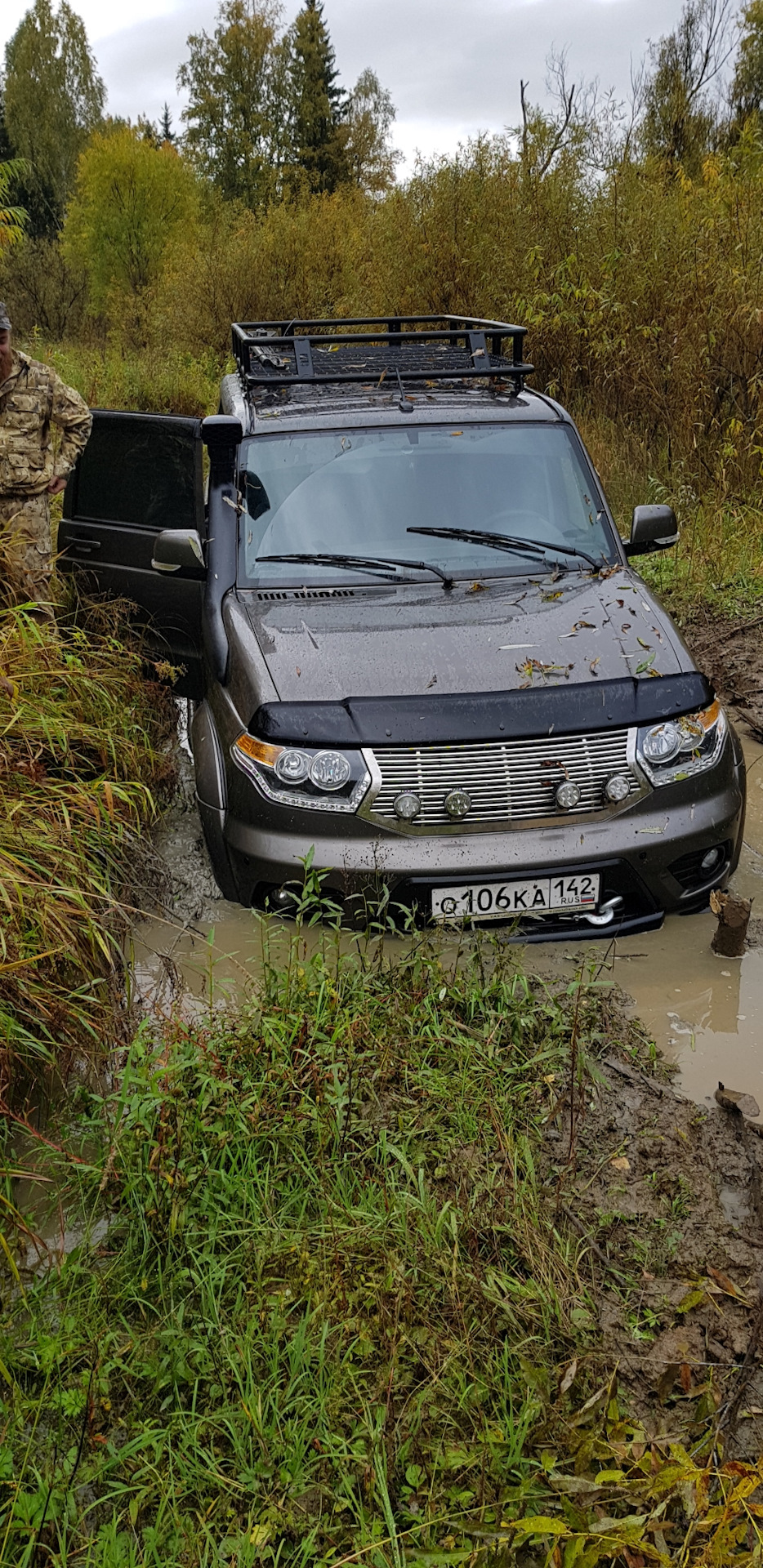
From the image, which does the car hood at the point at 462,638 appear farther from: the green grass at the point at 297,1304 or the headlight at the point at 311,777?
the green grass at the point at 297,1304

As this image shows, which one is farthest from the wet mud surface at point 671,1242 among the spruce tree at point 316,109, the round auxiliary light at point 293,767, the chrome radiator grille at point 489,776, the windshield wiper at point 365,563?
the spruce tree at point 316,109

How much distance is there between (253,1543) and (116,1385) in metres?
0.47

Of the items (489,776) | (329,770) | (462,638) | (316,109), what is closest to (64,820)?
(329,770)

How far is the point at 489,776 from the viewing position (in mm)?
3719

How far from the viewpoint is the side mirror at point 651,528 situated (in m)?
4.89

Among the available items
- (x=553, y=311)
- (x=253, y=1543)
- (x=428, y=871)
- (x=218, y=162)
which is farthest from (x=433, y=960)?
(x=218, y=162)

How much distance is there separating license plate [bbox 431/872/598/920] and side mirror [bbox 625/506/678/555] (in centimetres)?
175

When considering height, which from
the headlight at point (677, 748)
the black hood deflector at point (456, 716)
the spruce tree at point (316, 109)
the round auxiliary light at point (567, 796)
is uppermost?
the spruce tree at point (316, 109)

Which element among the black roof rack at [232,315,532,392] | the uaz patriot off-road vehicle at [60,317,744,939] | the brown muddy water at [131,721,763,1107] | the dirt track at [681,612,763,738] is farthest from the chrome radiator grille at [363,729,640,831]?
the dirt track at [681,612,763,738]

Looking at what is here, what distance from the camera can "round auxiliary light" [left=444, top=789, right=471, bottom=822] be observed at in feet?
12.1

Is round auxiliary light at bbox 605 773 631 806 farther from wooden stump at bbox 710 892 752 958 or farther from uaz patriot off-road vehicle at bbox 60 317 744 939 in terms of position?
wooden stump at bbox 710 892 752 958

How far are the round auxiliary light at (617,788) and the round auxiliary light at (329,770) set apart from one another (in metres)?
0.82

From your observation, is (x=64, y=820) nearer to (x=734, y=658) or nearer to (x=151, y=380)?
(x=734, y=658)

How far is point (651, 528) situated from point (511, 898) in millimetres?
1957
